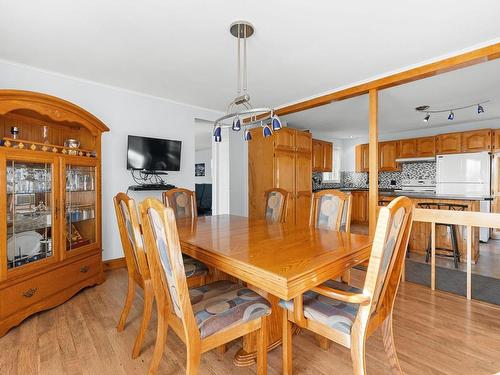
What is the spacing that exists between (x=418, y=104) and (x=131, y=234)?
443cm

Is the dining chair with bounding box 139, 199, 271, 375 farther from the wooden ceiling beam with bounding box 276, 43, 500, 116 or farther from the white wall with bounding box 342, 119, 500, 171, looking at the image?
the white wall with bounding box 342, 119, 500, 171

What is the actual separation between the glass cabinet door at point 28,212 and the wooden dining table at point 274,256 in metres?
1.34

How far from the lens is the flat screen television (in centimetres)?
339

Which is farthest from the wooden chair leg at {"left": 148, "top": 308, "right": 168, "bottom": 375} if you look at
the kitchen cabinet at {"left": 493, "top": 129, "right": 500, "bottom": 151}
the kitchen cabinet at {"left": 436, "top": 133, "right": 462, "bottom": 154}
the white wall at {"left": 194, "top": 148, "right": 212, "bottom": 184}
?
the white wall at {"left": 194, "top": 148, "right": 212, "bottom": 184}

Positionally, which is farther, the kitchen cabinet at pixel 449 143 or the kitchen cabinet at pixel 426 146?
the kitchen cabinet at pixel 426 146

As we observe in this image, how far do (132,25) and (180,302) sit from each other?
2.02m

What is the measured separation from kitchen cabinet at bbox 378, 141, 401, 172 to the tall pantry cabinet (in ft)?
9.05

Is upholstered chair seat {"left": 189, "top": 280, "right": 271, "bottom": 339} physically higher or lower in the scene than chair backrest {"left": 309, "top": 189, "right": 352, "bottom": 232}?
lower

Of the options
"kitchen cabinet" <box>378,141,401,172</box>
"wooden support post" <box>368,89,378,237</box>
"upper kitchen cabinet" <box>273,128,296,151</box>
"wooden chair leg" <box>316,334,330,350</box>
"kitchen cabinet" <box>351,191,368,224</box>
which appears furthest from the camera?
Result: "kitchen cabinet" <box>351,191,368,224</box>

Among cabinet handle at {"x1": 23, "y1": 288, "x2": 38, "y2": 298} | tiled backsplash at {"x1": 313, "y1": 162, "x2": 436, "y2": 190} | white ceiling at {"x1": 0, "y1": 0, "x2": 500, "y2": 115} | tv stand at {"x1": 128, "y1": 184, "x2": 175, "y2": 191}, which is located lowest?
cabinet handle at {"x1": 23, "y1": 288, "x2": 38, "y2": 298}

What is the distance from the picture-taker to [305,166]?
466cm

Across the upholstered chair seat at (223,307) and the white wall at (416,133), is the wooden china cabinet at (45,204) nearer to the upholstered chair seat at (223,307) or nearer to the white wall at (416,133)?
the upholstered chair seat at (223,307)

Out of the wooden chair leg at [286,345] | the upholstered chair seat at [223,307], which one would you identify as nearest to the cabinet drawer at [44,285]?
the upholstered chair seat at [223,307]

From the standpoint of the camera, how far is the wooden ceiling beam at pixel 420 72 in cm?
229
